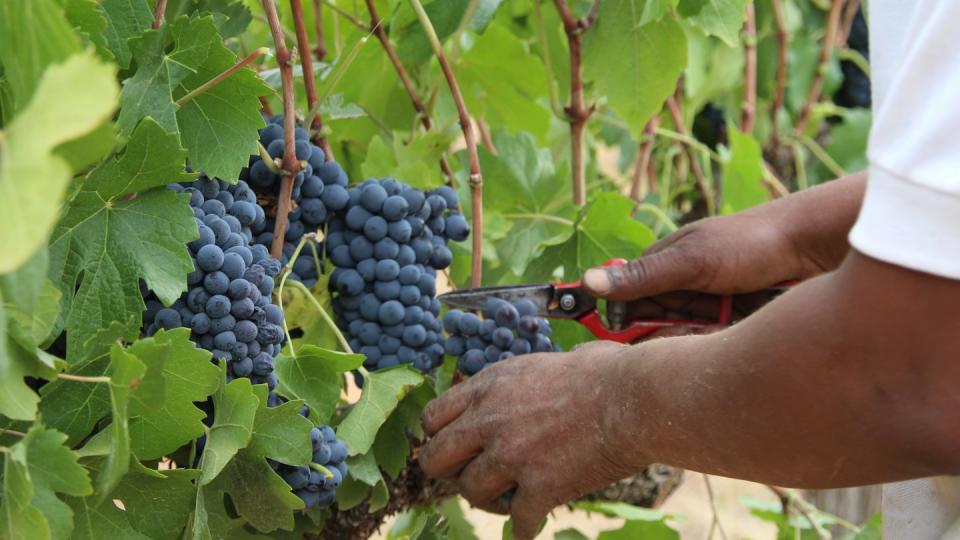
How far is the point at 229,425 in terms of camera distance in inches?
36.2

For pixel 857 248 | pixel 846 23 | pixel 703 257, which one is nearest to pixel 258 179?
pixel 703 257

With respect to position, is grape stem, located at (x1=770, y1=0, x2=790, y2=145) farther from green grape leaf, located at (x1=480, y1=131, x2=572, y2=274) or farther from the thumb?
the thumb

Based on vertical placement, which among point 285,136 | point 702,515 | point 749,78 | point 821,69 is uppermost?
point 285,136

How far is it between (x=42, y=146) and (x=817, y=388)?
0.51 meters

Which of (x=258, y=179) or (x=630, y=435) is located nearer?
(x=630, y=435)

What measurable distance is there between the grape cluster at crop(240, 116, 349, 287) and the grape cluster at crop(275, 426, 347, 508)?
173 mm

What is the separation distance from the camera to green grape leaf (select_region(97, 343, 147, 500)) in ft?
2.53

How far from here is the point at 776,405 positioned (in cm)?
80

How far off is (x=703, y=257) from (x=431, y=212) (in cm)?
29

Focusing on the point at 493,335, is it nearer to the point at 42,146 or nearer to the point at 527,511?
the point at 527,511

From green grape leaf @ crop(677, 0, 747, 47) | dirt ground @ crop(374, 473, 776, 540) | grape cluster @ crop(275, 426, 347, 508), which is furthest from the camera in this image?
dirt ground @ crop(374, 473, 776, 540)

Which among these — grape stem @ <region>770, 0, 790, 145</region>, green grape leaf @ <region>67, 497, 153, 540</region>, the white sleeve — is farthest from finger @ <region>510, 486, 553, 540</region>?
grape stem @ <region>770, 0, 790, 145</region>

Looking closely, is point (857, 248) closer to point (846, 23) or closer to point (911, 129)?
point (911, 129)

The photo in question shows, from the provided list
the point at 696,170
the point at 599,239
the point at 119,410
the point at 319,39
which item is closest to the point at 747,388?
the point at 119,410
